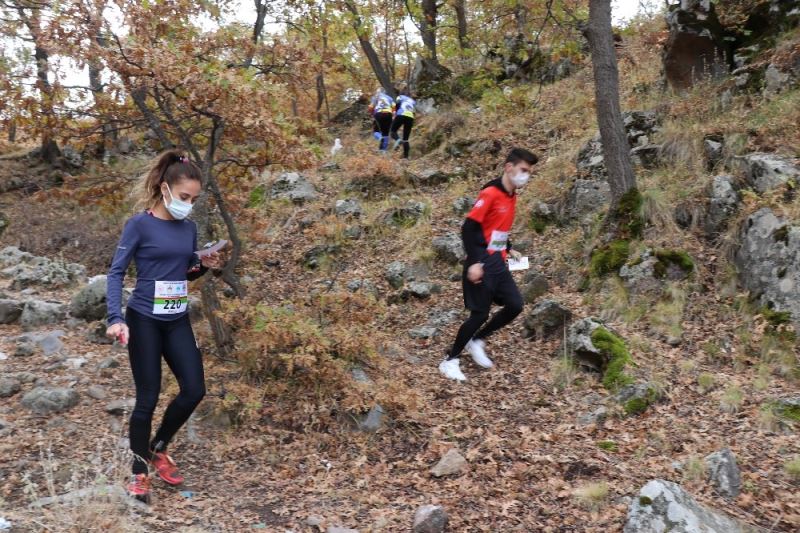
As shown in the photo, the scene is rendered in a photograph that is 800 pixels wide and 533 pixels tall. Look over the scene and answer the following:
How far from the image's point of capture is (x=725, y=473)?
3760 mm

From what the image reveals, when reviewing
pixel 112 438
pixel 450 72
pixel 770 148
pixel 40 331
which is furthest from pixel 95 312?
pixel 450 72

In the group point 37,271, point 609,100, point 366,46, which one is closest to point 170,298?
point 609,100

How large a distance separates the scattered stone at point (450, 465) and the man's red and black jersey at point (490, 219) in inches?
71.7

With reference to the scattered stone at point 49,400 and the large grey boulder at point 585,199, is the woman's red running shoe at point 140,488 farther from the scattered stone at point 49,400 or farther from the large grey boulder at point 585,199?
the large grey boulder at point 585,199

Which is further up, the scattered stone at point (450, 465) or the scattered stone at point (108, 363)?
the scattered stone at point (108, 363)

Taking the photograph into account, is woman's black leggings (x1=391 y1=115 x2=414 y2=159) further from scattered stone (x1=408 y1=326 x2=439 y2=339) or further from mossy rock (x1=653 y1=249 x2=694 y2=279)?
mossy rock (x1=653 y1=249 x2=694 y2=279)

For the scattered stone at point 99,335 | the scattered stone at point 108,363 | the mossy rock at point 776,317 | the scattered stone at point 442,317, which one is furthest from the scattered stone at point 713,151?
the scattered stone at point 99,335

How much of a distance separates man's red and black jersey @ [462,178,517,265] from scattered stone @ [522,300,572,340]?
1294 mm

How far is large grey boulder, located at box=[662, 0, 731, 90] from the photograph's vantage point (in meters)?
9.05

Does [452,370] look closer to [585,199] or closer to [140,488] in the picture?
[140,488]

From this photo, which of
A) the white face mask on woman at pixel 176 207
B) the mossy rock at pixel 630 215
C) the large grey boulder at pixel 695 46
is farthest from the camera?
the large grey boulder at pixel 695 46

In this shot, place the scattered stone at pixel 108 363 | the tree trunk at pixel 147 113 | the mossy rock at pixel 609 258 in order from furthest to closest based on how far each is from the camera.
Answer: the mossy rock at pixel 609 258 < the scattered stone at pixel 108 363 < the tree trunk at pixel 147 113

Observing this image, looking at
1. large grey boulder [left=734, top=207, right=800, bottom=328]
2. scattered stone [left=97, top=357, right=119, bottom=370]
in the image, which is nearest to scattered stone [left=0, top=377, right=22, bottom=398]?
scattered stone [left=97, top=357, right=119, bottom=370]

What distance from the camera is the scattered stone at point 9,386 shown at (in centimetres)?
492
